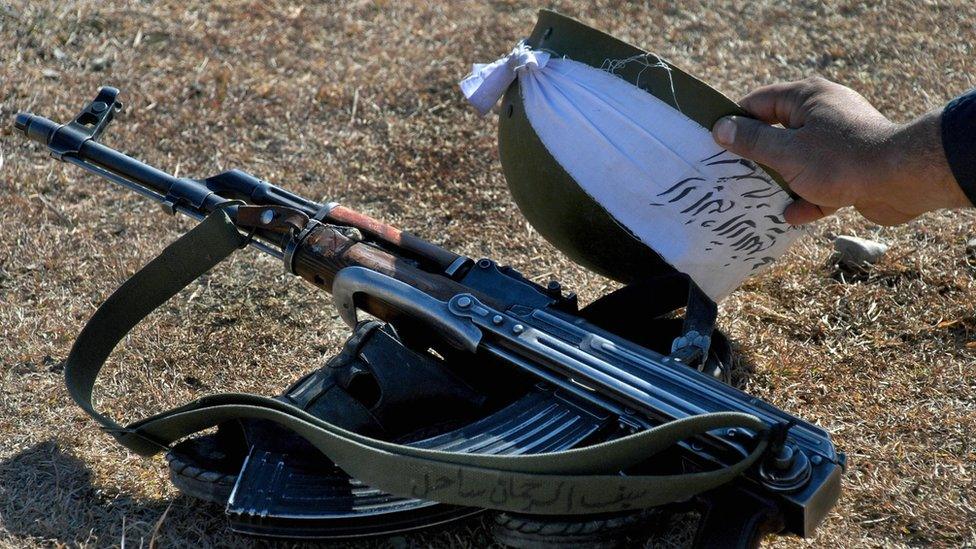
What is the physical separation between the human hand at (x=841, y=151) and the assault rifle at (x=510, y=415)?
0.40 meters

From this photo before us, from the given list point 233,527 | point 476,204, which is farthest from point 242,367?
point 476,204

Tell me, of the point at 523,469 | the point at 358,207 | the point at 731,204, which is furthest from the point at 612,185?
the point at 358,207

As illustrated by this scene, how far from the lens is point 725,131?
239 centimetres

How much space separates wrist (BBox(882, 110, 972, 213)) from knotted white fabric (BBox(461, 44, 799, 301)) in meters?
0.29

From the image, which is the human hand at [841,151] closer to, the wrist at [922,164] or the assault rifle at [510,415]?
the wrist at [922,164]

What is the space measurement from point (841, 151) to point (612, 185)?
55 centimetres

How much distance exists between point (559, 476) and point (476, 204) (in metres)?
1.77

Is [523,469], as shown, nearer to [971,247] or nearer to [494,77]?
[494,77]

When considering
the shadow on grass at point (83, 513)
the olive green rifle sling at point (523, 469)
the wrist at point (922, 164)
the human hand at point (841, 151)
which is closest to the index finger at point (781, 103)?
the human hand at point (841, 151)

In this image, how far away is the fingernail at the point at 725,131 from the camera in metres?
2.38

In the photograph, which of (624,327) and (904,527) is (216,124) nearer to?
(624,327)

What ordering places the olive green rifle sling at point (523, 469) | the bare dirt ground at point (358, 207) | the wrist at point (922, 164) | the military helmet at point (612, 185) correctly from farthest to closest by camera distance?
the bare dirt ground at point (358, 207)
the military helmet at point (612, 185)
the wrist at point (922, 164)
the olive green rifle sling at point (523, 469)

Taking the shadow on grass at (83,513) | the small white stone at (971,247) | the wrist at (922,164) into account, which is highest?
the wrist at (922,164)

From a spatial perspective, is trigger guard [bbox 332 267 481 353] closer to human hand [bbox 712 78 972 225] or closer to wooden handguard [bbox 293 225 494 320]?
wooden handguard [bbox 293 225 494 320]
